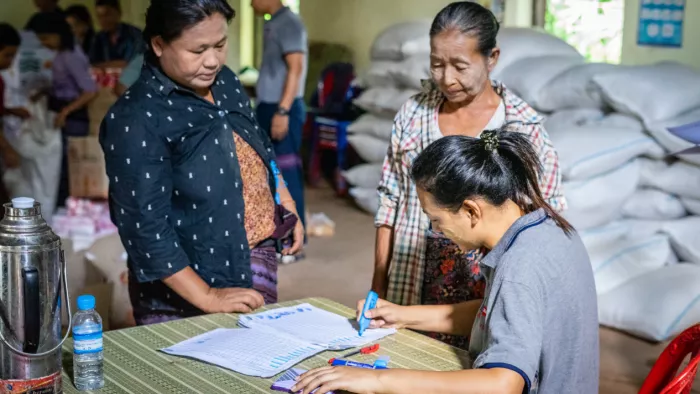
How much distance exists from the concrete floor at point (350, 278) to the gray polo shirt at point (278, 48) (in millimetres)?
917

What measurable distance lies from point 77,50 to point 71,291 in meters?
2.25

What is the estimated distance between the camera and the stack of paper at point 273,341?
159 cm

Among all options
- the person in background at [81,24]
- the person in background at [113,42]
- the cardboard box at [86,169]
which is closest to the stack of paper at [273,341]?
the cardboard box at [86,169]

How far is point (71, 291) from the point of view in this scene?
3434mm

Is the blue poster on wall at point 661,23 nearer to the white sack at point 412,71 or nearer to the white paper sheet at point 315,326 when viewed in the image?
the white sack at point 412,71

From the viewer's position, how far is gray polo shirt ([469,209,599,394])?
54.4 inches

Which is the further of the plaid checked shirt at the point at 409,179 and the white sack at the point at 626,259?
the white sack at the point at 626,259

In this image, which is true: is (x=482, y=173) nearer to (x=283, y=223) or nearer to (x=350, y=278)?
(x=283, y=223)

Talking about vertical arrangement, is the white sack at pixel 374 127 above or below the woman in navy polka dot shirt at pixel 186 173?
below

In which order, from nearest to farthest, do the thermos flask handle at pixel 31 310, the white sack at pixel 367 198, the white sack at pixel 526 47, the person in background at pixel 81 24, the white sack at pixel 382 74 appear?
the thermos flask handle at pixel 31 310 < the white sack at pixel 526 47 < the white sack at pixel 382 74 < the white sack at pixel 367 198 < the person in background at pixel 81 24

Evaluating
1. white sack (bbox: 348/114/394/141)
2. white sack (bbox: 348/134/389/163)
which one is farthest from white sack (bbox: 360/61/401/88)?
white sack (bbox: 348/134/389/163)

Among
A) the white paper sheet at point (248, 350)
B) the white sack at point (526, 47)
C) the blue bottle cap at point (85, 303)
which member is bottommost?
the white paper sheet at point (248, 350)

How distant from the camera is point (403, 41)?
530 centimetres

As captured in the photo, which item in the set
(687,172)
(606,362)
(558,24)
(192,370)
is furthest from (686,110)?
(192,370)
